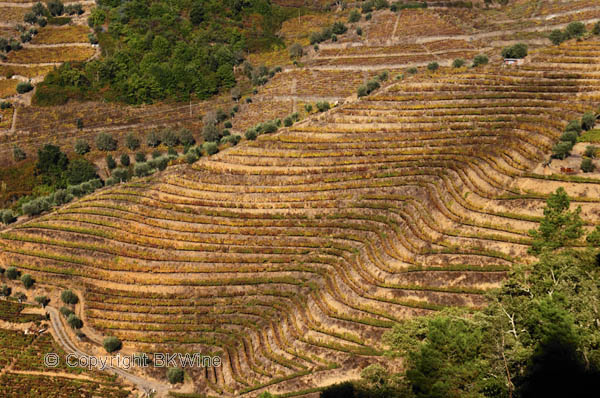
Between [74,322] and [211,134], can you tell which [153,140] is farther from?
[74,322]

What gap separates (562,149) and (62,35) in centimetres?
9206

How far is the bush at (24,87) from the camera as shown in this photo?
9726 cm

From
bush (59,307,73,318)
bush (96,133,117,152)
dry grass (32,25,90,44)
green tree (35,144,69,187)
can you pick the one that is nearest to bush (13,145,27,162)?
green tree (35,144,69,187)

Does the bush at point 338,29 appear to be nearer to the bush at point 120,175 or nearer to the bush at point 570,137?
the bush at point 120,175

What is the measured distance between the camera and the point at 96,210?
60.7m

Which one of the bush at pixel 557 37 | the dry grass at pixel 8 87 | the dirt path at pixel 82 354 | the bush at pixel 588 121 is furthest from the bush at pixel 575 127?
the dry grass at pixel 8 87

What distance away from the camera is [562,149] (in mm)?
46281

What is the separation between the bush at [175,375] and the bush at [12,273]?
67.1 feet

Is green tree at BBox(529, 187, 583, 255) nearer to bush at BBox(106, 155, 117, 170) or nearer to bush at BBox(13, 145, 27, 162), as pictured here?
bush at BBox(106, 155, 117, 170)

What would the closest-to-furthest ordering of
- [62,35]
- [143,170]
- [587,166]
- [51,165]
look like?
1. [587,166]
2. [143,170]
3. [51,165]
4. [62,35]

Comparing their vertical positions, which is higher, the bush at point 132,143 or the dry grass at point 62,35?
the dry grass at point 62,35

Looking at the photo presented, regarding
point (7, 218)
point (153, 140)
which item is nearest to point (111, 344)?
point (7, 218)

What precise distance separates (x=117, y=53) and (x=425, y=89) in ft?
193

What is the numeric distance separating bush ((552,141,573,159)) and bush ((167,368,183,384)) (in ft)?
104
